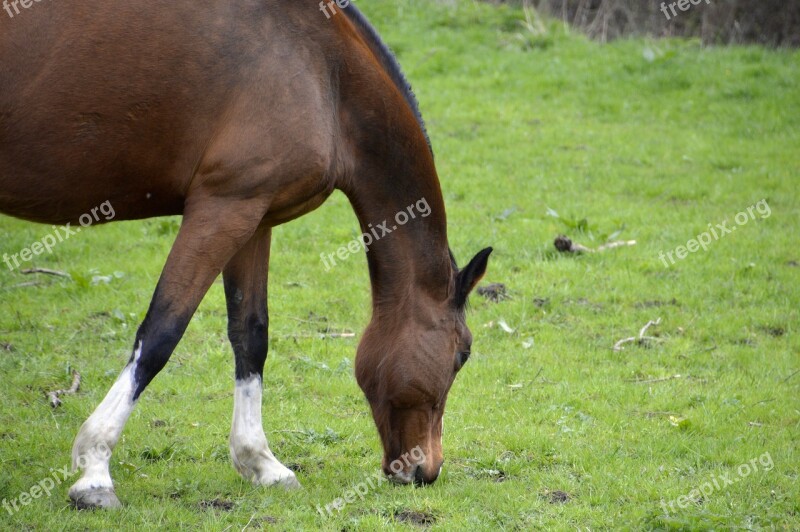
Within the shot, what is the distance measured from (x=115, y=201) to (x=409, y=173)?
148 centimetres

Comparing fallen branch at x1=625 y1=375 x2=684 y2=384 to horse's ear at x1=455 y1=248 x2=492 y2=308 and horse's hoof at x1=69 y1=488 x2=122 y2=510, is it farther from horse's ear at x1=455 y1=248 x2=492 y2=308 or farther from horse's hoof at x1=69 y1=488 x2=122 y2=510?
horse's hoof at x1=69 y1=488 x2=122 y2=510

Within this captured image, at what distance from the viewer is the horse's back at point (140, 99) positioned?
4.37 m

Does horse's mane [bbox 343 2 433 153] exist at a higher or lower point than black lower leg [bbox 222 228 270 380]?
higher

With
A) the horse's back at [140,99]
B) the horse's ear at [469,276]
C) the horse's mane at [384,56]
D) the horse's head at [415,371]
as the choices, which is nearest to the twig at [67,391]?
the horse's back at [140,99]

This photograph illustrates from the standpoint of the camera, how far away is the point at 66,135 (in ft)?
14.5

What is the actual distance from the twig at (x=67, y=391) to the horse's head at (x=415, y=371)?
2.21 m

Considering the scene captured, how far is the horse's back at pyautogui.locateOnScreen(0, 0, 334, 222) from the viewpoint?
14.3 ft

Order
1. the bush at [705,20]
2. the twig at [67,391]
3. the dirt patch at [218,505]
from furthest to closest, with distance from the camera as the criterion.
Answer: the bush at [705,20]
the twig at [67,391]
the dirt patch at [218,505]

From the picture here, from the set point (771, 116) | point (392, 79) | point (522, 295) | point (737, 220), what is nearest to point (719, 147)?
point (771, 116)

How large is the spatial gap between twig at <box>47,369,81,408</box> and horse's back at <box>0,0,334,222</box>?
1826 millimetres

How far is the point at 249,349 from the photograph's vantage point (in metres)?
5.33

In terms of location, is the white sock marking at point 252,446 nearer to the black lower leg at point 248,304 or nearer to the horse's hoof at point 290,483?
the horse's hoof at point 290,483

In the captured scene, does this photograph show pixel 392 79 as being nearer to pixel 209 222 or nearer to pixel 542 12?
pixel 209 222

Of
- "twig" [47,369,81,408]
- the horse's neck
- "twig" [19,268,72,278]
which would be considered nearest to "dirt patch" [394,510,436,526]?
the horse's neck
